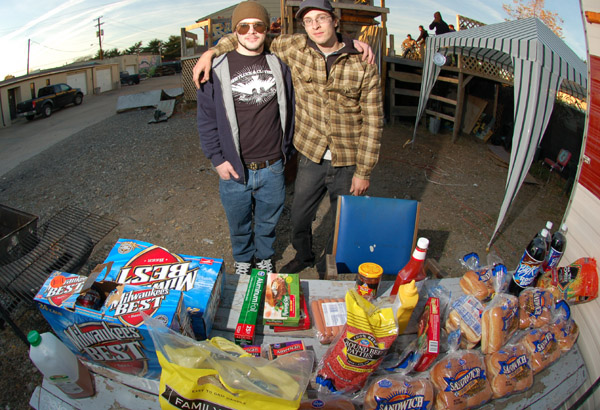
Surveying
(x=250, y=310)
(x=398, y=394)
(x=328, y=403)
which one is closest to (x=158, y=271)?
(x=250, y=310)

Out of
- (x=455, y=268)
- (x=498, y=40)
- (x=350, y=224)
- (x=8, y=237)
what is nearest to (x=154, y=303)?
(x=350, y=224)

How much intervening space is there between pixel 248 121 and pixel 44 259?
1.87 m

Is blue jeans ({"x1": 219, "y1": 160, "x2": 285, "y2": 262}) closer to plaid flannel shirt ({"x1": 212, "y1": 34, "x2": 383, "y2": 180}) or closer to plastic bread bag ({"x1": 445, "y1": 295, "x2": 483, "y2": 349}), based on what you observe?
plaid flannel shirt ({"x1": 212, "y1": 34, "x2": 383, "y2": 180})

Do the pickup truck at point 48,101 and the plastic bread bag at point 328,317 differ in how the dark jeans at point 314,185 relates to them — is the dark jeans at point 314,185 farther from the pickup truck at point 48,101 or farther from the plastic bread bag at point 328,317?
the pickup truck at point 48,101

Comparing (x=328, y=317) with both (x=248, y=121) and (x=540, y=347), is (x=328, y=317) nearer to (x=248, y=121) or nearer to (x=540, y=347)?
(x=540, y=347)

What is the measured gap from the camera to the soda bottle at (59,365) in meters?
1.23

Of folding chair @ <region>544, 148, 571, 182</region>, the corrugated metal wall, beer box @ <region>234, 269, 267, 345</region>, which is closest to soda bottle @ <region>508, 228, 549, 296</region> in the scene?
the corrugated metal wall

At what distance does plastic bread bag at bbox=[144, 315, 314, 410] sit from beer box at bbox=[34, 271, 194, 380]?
207 mm

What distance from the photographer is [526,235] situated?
184 inches

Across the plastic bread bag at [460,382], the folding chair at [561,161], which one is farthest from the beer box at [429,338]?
the folding chair at [561,161]

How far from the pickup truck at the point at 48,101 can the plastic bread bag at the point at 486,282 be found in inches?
823

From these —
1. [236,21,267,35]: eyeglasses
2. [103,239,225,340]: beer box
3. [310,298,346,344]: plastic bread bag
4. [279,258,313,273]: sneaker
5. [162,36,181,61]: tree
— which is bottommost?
[279,258,313,273]: sneaker

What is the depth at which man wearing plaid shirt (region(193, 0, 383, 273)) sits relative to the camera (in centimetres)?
234

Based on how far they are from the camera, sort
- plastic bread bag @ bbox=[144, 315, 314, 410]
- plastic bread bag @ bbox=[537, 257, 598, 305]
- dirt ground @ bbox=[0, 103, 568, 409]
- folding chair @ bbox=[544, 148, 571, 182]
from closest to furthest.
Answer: plastic bread bag @ bbox=[144, 315, 314, 410], plastic bread bag @ bbox=[537, 257, 598, 305], dirt ground @ bbox=[0, 103, 568, 409], folding chair @ bbox=[544, 148, 571, 182]
